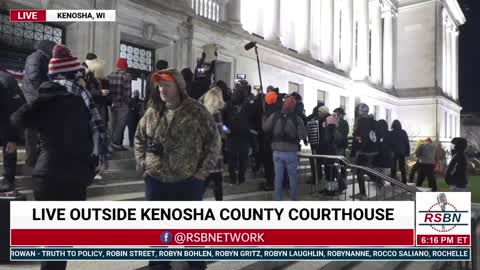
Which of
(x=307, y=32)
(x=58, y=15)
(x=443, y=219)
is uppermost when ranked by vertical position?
(x=307, y=32)

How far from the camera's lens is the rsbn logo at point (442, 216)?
3.67 m

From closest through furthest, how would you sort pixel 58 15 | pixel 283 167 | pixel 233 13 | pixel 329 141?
pixel 58 15 → pixel 283 167 → pixel 329 141 → pixel 233 13

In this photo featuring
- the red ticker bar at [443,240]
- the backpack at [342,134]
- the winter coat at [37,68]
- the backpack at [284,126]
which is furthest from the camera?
the backpack at [342,134]

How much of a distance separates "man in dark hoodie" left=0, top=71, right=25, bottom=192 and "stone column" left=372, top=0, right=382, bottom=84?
30.8 m

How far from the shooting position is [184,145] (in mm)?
2998

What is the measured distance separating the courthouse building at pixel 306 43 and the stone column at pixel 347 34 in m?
0.06

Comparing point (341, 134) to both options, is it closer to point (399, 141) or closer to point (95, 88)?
point (399, 141)

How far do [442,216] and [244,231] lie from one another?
190 centimetres

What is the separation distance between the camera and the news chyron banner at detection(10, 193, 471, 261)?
3.27 metres

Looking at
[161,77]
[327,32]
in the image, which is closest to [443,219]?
[161,77]

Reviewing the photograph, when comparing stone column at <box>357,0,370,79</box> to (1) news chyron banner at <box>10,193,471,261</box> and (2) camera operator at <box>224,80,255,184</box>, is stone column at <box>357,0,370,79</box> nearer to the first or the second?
(2) camera operator at <box>224,80,255,184</box>

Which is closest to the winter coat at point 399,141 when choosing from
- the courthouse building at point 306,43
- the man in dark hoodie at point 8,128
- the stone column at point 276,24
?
the courthouse building at point 306,43

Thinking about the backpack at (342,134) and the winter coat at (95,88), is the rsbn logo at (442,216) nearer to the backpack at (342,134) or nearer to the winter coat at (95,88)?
the winter coat at (95,88)

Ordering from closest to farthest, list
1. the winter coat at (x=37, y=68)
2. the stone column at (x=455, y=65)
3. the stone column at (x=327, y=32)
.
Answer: the winter coat at (x=37, y=68) < the stone column at (x=327, y=32) < the stone column at (x=455, y=65)
